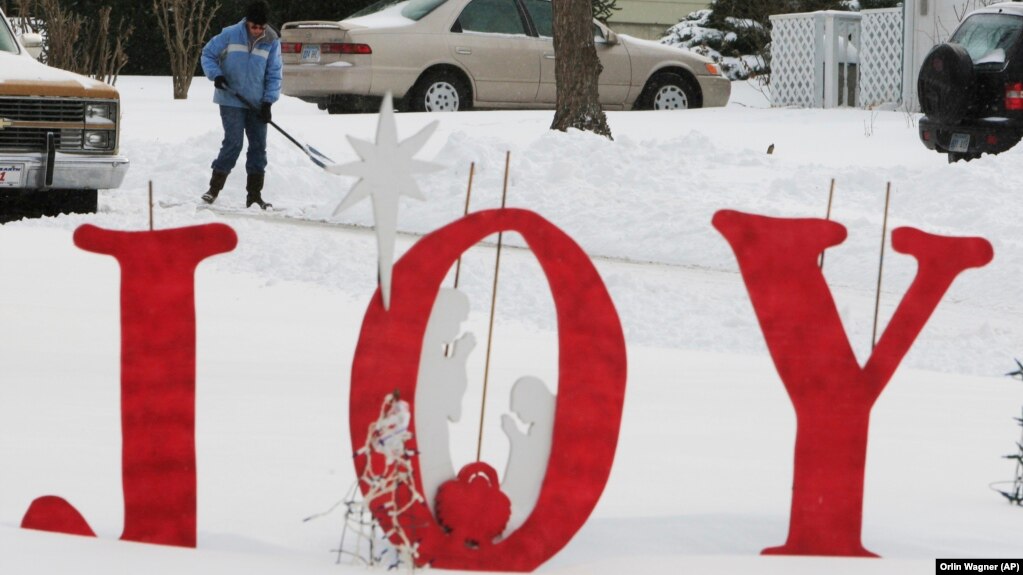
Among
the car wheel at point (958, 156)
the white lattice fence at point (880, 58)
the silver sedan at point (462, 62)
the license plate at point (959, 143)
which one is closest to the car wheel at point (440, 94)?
the silver sedan at point (462, 62)

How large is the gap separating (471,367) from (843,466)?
2.91 m

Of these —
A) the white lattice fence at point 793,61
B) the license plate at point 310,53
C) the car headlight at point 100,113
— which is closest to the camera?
the car headlight at point 100,113

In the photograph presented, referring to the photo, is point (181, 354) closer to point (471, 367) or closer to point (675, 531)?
point (675, 531)

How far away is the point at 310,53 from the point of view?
16.5 metres

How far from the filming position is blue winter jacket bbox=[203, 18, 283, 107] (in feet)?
37.6

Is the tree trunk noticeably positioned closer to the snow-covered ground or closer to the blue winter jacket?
the snow-covered ground

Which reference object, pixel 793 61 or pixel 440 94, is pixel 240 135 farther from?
pixel 793 61

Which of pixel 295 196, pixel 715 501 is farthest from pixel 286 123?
pixel 715 501

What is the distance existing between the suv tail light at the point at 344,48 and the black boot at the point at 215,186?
5026 millimetres

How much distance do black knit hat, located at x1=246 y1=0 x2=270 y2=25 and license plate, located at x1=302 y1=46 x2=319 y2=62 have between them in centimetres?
515

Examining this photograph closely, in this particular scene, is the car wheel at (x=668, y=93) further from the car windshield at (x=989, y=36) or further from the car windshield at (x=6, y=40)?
the car windshield at (x=6, y=40)

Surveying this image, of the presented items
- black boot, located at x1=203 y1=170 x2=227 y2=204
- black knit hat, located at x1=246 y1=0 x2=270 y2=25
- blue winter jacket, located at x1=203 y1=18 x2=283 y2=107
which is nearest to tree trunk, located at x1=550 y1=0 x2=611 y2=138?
blue winter jacket, located at x1=203 y1=18 x2=283 y2=107

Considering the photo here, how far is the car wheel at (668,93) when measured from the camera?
18.5 m

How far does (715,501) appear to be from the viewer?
4.10 m
